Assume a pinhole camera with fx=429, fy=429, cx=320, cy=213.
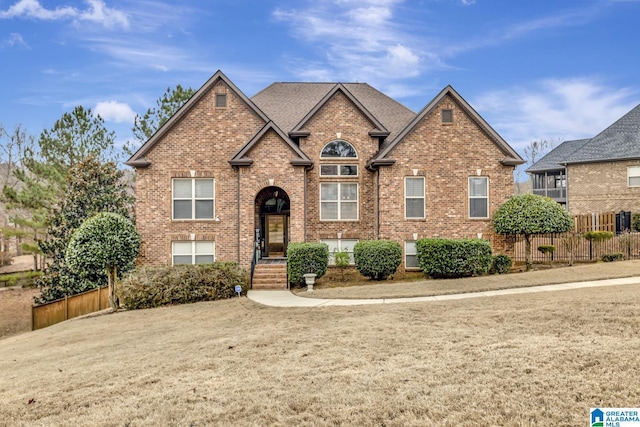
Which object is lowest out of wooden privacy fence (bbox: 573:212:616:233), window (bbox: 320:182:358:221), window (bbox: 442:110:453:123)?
wooden privacy fence (bbox: 573:212:616:233)

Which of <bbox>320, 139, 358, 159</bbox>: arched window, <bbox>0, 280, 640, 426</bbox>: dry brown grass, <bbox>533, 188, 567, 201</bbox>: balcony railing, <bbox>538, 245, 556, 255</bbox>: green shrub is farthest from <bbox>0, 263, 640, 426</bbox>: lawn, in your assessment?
<bbox>533, 188, 567, 201</bbox>: balcony railing

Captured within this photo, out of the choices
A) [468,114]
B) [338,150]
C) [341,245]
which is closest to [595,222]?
[468,114]

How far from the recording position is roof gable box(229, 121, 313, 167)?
18.1 meters

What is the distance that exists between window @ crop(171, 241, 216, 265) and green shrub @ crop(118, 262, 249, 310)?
123 inches

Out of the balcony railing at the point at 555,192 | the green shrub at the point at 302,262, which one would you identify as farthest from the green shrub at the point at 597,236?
the balcony railing at the point at 555,192

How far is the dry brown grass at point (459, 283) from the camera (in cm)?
1366

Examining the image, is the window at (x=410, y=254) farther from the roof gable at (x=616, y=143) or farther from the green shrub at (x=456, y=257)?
the roof gable at (x=616, y=143)

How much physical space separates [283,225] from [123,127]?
61.5 ft

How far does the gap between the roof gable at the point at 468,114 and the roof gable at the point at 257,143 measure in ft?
10.4

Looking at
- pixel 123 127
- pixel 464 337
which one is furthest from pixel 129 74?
pixel 464 337

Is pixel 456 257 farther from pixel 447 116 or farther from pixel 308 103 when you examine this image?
pixel 308 103

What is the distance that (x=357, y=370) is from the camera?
19.3 feet

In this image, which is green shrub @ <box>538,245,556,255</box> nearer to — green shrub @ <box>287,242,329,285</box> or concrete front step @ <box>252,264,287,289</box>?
green shrub @ <box>287,242,329,285</box>

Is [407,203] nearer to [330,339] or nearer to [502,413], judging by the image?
[330,339]
